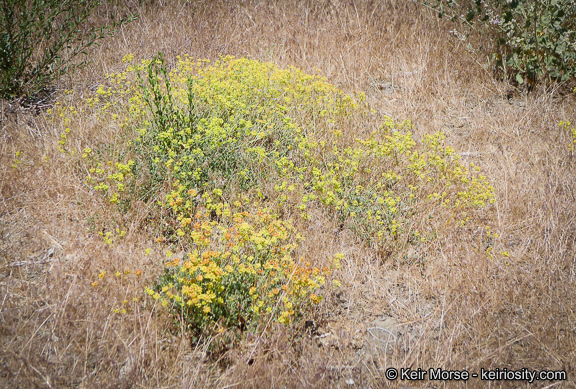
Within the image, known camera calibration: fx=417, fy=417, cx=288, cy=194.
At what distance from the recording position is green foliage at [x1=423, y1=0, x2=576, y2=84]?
15.8ft

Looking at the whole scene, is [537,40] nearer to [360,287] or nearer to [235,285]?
[360,287]

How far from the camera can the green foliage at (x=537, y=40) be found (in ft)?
15.8

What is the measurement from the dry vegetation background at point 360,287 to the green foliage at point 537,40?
334 mm

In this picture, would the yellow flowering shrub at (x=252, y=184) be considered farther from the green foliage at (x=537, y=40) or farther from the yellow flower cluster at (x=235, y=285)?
the green foliage at (x=537, y=40)

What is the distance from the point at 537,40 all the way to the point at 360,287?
402cm

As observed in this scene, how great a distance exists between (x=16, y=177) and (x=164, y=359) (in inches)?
83.6

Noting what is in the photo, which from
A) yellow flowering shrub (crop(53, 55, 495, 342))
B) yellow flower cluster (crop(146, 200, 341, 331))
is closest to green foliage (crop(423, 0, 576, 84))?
yellow flowering shrub (crop(53, 55, 495, 342))

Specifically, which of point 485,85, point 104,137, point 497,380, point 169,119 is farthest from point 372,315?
point 485,85

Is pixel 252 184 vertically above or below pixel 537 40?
below

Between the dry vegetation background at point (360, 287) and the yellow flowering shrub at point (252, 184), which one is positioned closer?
the dry vegetation background at point (360, 287)

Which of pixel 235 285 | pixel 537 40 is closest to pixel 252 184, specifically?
pixel 235 285

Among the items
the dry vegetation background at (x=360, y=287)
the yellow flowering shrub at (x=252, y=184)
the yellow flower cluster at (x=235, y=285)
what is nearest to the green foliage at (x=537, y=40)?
the dry vegetation background at (x=360, y=287)

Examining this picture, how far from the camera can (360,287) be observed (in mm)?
2965

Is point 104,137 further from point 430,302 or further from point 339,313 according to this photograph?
point 430,302
